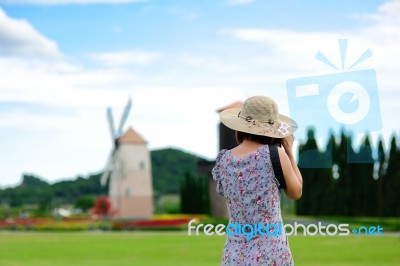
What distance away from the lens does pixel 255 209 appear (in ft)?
10.2

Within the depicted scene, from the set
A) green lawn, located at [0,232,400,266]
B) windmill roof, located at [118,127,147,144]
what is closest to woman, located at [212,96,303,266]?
green lawn, located at [0,232,400,266]

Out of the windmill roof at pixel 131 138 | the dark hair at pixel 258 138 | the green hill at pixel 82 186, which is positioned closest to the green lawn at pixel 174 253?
the dark hair at pixel 258 138

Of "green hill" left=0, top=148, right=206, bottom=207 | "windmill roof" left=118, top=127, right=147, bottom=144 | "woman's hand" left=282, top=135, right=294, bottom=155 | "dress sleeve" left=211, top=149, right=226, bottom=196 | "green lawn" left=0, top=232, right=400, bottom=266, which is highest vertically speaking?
"windmill roof" left=118, top=127, right=147, bottom=144

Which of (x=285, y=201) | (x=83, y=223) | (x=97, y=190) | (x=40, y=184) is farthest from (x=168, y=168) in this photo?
(x=83, y=223)

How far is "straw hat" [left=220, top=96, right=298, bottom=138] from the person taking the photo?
311cm

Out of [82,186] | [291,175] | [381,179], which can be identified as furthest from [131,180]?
[291,175]

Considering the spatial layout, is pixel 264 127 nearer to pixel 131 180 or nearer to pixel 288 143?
pixel 288 143

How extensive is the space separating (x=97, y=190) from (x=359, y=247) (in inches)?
1642

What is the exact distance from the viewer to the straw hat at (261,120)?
311 cm

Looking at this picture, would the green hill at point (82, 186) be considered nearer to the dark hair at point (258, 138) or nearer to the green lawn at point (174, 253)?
the green lawn at point (174, 253)

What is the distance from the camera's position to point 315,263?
1319 cm

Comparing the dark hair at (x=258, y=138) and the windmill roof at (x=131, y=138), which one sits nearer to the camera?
the dark hair at (x=258, y=138)

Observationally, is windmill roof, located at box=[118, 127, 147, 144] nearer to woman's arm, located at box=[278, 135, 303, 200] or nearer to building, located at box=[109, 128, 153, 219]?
building, located at box=[109, 128, 153, 219]

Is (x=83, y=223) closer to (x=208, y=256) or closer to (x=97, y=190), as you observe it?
(x=208, y=256)
